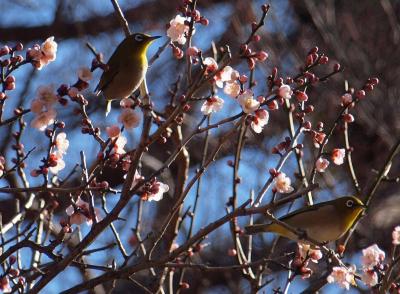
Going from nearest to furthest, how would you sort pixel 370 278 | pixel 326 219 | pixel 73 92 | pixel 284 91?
pixel 73 92 → pixel 284 91 → pixel 370 278 → pixel 326 219

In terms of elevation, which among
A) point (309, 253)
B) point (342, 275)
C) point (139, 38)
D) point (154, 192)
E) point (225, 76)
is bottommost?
point (342, 275)

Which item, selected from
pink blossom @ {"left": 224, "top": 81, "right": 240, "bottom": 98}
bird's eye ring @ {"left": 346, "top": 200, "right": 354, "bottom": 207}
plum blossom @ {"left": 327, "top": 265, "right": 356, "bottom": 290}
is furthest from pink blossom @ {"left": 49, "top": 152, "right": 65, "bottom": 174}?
bird's eye ring @ {"left": 346, "top": 200, "right": 354, "bottom": 207}

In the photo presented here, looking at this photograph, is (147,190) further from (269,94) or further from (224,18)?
(224,18)

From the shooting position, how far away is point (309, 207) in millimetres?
4281

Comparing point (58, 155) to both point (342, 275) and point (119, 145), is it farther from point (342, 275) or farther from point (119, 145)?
point (342, 275)

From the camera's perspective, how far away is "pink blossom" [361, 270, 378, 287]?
358 centimetres

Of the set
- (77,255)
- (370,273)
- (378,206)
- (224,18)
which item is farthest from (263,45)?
(77,255)

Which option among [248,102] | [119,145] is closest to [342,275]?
[248,102]

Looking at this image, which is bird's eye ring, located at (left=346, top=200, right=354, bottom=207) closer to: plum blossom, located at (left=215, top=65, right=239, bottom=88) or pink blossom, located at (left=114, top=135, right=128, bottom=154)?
plum blossom, located at (left=215, top=65, right=239, bottom=88)

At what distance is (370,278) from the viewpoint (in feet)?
11.8

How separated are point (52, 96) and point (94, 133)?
238mm

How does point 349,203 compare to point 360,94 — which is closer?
point 360,94

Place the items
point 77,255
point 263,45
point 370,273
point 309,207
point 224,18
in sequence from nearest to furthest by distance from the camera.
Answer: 1. point 77,255
2. point 370,273
3. point 309,207
4. point 263,45
5. point 224,18

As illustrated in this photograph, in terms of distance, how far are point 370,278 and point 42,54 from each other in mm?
1847
